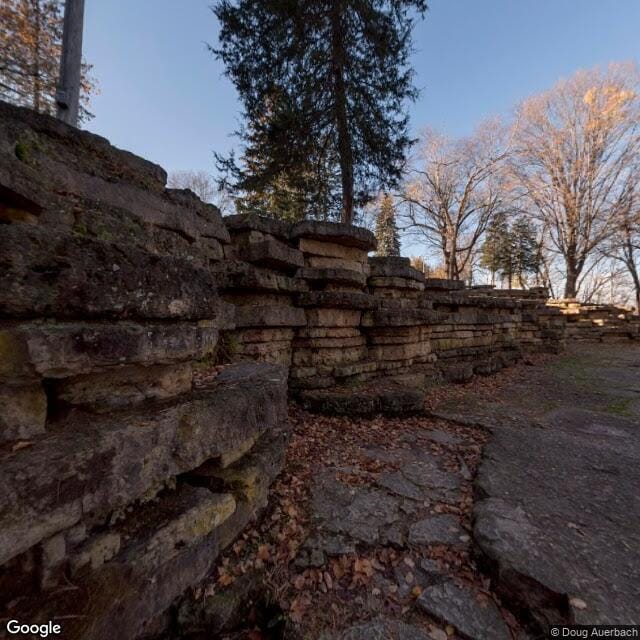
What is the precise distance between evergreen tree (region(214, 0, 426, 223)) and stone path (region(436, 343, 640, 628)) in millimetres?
8142

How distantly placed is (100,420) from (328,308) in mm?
2795

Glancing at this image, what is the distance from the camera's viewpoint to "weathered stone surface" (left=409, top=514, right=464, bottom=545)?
165 cm

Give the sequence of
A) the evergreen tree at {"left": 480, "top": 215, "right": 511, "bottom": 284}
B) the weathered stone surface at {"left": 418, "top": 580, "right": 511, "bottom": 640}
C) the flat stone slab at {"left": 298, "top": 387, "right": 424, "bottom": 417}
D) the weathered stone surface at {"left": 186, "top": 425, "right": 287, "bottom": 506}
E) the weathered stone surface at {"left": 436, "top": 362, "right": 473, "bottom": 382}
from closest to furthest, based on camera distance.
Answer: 1. the weathered stone surface at {"left": 418, "top": 580, "right": 511, "bottom": 640}
2. the weathered stone surface at {"left": 186, "top": 425, "right": 287, "bottom": 506}
3. the flat stone slab at {"left": 298, "top": 387, "right": 424, "bottom": 417}
4. the weathered stone surface at {"left": 436, "top": 362, "right": 473, "bottom": 382}
5. the evergreen tree at {"left": 480, "top": 215, "right": 511, "bottom": 284}

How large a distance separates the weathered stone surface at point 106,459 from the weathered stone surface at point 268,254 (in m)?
1.95

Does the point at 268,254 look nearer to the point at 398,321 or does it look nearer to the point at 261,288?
the point at 261,288

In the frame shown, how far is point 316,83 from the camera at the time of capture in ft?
28.6

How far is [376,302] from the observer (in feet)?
12.9

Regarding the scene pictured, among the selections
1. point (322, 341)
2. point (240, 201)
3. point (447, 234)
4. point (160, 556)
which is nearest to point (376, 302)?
point (322, 341)

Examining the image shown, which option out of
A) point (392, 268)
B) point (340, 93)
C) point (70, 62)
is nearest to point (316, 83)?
point (340, 93)

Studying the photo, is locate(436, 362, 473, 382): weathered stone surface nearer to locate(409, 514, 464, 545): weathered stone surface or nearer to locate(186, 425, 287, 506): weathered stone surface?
locate(409, 514, 464, 545): weathered stone surface

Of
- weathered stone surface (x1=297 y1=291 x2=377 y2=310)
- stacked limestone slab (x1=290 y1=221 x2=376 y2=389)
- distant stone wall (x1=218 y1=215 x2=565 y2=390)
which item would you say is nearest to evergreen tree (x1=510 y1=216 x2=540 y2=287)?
distant stone wall (x1=218 y1=215 x2=565 y2=390)

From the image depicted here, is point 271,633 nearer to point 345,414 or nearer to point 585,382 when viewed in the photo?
point 345,414

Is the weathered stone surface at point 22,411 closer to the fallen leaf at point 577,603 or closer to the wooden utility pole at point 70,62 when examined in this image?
the fallen leaf at point 577,603

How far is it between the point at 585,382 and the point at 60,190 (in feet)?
23.4
